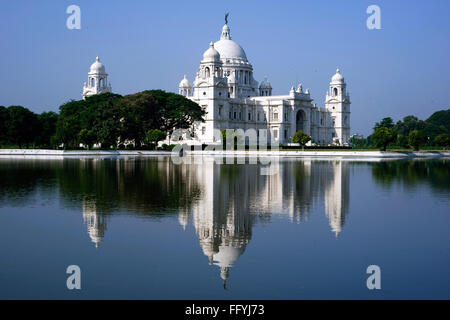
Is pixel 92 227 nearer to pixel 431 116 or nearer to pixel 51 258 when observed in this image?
pixel 51 258

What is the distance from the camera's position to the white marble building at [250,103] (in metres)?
85.8

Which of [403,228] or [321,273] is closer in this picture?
[321,273]

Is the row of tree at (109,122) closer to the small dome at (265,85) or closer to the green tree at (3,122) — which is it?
the green tree at (3,122)

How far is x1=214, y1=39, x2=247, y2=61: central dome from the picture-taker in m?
100

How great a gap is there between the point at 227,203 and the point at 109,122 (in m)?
48.3

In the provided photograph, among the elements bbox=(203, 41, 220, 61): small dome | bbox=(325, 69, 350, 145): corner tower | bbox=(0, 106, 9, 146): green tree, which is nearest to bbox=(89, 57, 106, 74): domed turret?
bbox=(203, 41, 220, 61): small dome

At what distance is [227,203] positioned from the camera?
59.6 feet

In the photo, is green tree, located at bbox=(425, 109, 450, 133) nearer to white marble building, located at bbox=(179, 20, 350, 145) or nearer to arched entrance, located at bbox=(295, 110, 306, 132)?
white marble building, located at bbox=(179, 20, 350, 145)

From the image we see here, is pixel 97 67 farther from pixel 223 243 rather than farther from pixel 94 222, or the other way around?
pixel 223 243

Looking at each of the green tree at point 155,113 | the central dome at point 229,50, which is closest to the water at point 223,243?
the green tree at point 155,113

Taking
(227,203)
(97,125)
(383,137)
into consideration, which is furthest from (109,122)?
(227,203)
